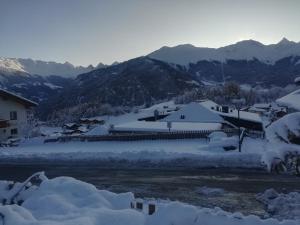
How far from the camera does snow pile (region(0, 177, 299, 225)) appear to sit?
8.39 meters

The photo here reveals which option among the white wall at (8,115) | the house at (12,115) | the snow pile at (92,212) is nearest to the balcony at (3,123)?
the house at (12,115)

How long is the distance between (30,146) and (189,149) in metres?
13.9

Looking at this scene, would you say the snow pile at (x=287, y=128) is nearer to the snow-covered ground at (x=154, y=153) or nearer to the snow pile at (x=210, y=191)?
the snow pile at (x=210, y=191)

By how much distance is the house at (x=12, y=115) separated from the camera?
137 ft

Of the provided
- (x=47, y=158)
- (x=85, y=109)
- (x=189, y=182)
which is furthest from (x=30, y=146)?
(x=85, y=109)

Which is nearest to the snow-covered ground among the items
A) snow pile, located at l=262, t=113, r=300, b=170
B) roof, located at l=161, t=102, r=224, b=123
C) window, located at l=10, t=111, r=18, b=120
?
window, located at l=10, t=111, r=18, b=120

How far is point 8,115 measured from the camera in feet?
140

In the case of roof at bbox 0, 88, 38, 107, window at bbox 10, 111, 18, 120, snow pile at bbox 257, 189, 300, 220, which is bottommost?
snow pile at bbox 257, 189, 300, 220

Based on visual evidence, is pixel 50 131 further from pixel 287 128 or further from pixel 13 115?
pixel 287 128

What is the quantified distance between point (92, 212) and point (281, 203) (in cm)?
748

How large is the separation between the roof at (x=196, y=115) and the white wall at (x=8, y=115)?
824 inches

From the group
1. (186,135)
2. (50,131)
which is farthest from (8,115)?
(50,131)

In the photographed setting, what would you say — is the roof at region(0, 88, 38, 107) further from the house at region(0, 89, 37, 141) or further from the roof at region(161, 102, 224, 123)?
the roof at region(161, 102, 224, 123)

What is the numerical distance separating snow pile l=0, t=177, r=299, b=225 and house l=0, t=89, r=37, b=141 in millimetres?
32405
